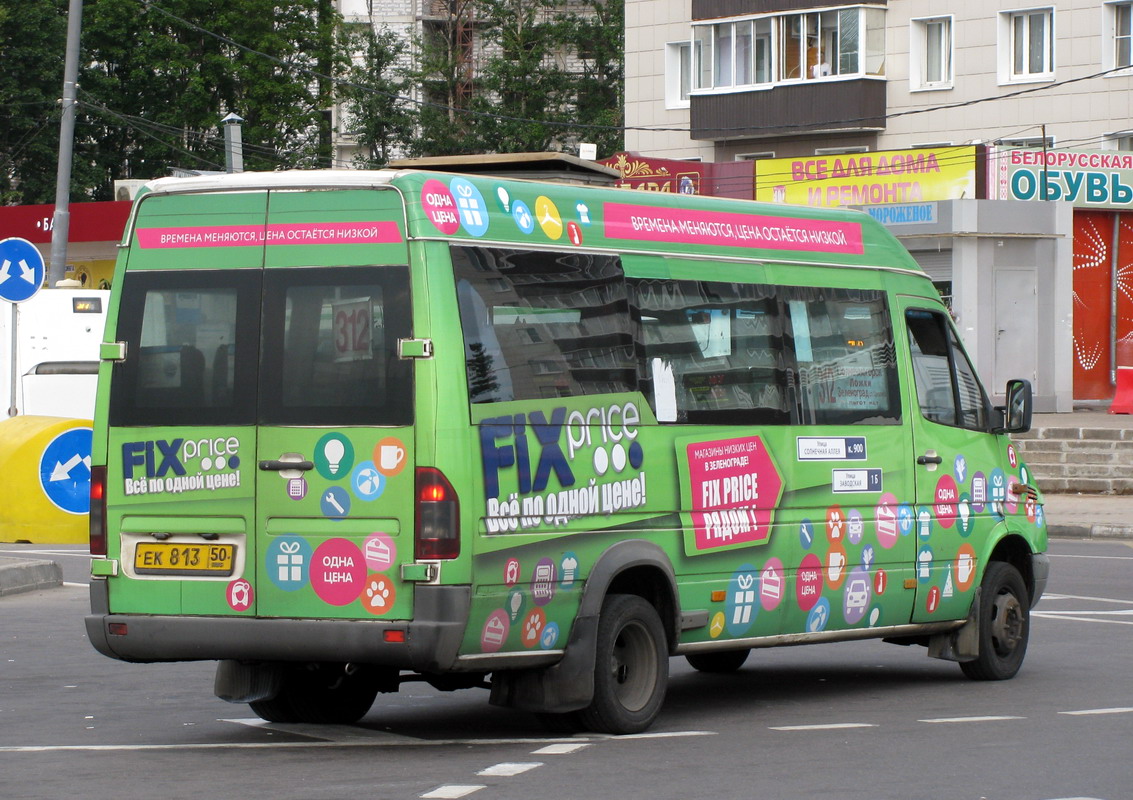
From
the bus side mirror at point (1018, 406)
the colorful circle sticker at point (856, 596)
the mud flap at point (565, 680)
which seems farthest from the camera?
the bus side mirror at point (1018, 406)

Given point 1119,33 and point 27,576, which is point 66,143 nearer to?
point 27,576

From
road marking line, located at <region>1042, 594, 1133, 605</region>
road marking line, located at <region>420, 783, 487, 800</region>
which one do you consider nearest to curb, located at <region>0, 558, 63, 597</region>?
road marking line, located at <region>1042, 594, 1133, 605</region>

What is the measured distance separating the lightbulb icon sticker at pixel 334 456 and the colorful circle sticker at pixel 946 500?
3929 mm

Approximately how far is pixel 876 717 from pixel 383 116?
64.5 m

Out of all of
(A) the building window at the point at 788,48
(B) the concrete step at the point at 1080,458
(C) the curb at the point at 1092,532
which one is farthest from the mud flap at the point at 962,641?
(A) the building window at the point at 788,48

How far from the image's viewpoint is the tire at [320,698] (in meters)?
9.48

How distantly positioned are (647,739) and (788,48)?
4472 cm

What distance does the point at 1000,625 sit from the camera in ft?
37.0

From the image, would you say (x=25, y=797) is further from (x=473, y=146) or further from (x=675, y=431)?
(x=473, y=146)

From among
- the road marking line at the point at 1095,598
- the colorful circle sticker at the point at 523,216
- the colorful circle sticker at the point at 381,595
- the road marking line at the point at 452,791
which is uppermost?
the colorful circle sticker at the point at 523,216

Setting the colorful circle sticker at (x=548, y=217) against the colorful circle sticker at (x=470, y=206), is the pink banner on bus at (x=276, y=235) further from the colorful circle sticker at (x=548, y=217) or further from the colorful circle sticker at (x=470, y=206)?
the colorful circle sticker at (x=548, y=217)

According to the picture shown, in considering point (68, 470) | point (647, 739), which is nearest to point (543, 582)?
point (647, 739)

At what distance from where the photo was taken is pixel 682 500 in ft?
30.3

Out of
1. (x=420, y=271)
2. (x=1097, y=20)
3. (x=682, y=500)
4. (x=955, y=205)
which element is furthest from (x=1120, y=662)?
(x=1097, y=20)
